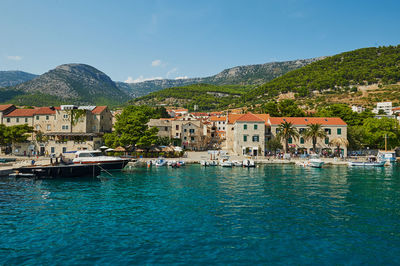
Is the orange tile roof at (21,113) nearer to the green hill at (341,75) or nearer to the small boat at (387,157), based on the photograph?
the small boat at (387,157)

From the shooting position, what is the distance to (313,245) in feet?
45.6

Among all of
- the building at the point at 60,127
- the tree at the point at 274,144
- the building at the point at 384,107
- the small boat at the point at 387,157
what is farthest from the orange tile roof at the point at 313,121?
the building at the point at 384,107

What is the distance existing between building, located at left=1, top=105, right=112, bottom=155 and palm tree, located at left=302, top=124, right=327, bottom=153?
49352mm

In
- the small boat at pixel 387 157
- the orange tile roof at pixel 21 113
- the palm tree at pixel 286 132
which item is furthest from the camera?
the orange tile roof at pixel 21 113

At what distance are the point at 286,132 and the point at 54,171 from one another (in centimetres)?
4603

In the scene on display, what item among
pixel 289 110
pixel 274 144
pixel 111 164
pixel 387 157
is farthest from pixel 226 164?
pixel 387 157

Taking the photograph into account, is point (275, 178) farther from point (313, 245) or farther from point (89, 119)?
point (89, 119)

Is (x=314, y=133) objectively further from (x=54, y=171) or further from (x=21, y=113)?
(x=21, y=113)

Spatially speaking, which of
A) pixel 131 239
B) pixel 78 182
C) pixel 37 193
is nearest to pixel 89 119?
pixel 78 182

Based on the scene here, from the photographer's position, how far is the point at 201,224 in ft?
56.1

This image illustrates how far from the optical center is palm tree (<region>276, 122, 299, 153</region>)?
58.4 metres

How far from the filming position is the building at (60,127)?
6175 centimetres

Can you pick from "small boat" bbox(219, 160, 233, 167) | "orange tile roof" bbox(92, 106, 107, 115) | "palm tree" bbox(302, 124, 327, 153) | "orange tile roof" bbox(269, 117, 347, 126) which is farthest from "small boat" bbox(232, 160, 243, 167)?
"orange tile roof" bbox(92, 106, 107, 115)

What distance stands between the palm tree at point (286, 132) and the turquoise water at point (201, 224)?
29.0 meters
